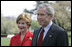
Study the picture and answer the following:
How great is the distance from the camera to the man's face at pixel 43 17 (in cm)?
211

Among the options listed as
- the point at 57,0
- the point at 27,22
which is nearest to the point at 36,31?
the point at 27,22

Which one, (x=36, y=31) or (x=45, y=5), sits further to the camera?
(x=36, y=31)

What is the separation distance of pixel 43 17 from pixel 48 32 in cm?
18

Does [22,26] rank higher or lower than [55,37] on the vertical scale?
higher

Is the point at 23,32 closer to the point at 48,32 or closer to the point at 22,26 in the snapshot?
the point at 22,26

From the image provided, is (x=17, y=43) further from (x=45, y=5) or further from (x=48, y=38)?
(x=45, y=5)

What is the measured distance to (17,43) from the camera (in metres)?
2.28

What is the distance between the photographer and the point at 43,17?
6.91ft

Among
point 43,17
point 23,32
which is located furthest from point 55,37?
point 23,32

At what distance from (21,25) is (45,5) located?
0.36 metres

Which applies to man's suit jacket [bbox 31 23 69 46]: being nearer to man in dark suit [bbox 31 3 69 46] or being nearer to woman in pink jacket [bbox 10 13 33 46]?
man in dark suit [bbox 31 3 69 46]

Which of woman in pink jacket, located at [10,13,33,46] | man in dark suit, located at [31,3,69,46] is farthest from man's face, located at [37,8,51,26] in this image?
woman in pink jacket, located at [10,13,33,46]

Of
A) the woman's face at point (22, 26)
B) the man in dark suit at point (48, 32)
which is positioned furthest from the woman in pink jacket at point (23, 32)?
the man in dark suit at point (48, 32)

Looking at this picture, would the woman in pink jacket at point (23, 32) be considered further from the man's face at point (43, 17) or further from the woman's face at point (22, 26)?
the man's face at point (43, 17)
